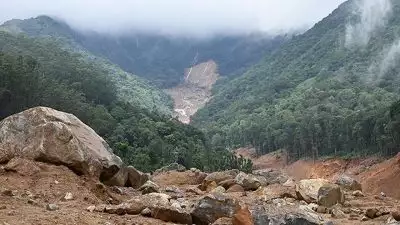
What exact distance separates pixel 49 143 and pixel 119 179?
9.33 ft

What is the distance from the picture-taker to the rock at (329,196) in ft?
57.2

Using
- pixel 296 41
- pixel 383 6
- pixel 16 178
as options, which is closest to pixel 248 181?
pixel 16 178

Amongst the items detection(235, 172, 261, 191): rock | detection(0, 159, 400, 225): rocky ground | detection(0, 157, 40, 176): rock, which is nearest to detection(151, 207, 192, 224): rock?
detection(0, 159, 400, 225): rocky ground

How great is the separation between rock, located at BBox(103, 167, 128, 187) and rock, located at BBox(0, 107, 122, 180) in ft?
1.25

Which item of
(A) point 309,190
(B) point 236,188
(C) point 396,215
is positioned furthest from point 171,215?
(B) point 236,188

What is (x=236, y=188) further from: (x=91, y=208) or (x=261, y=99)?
(x=261, y=99)

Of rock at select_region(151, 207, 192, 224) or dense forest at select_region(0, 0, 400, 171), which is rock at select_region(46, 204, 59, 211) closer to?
rock at select_region(151, 207, 192, 224)

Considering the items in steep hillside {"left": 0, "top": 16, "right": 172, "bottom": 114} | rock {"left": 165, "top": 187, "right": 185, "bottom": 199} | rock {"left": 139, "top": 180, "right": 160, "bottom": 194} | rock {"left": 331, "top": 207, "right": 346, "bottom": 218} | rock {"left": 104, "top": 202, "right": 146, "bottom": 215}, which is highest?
steep hillside {"left": 0, "top": 16, "right": 172, "bottom": 114}

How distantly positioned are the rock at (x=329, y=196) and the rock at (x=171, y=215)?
21.6 feet

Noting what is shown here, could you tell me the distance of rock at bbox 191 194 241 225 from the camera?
1223cm

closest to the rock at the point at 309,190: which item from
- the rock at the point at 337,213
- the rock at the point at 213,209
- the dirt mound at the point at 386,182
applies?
the rock at the point at 337,213

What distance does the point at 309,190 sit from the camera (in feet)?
61.9

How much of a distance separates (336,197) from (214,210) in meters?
7.01

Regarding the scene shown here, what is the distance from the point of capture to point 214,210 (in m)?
12.3
